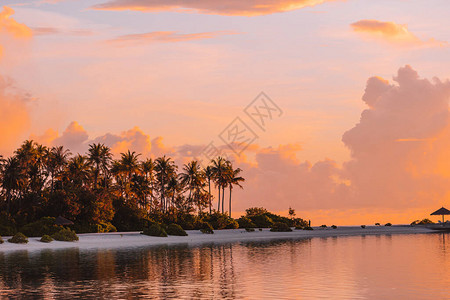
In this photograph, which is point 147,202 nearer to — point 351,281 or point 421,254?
point 421,254

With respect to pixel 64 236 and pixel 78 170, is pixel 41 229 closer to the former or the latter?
pixel 64 236

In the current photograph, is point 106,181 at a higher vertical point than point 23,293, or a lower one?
higher

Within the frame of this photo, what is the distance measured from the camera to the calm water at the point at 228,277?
24.9 m

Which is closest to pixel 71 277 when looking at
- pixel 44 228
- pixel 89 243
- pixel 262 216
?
pixel 89 243

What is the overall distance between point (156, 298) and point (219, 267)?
13693 mm

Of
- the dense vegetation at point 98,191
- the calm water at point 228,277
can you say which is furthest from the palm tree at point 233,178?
the calm water at point 228,277

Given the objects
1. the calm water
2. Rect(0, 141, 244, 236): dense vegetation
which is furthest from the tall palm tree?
the calm water

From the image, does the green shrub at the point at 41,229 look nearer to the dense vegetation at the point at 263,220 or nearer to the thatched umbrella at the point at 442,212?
the dense vegetation at the point at 263,220

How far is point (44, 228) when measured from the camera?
232 ft

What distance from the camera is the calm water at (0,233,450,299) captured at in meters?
24.9

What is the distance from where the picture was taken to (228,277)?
103 feet

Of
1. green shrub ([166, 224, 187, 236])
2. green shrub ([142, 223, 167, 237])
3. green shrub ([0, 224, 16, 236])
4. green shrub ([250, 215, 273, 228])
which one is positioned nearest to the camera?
green shrub ([0, 224, 16, 236])

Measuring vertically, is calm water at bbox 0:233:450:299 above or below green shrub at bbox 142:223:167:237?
below

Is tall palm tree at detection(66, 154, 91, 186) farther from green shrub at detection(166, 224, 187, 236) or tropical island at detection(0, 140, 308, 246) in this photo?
green shrub at detection(166, 224, 187, 236)
